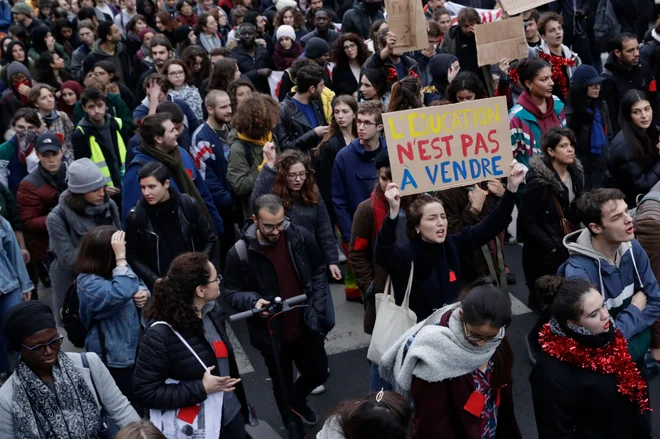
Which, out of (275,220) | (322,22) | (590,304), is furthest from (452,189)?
(322,22)

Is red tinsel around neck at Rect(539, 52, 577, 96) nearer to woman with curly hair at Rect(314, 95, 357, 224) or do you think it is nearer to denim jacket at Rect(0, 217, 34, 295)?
woman with curly hair at Rect(314, 95, 357, 224)

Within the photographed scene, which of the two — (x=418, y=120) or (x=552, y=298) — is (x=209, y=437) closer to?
(x=552, y=298)

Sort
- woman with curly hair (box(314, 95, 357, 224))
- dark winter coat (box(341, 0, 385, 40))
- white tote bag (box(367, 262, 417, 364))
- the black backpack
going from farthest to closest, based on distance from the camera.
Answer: dark winter coat (box(341, 0, 385, 40)), woman with curly hair (box(314, 95, 357, 224)), the black backpack, white tote bag (box(367, 262, 417, 364))

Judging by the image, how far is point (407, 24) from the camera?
8664mm

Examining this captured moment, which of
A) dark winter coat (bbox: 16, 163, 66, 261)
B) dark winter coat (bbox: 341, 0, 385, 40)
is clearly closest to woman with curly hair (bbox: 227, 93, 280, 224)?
dark winter coat (bbox: 16, 163, 66, 261)

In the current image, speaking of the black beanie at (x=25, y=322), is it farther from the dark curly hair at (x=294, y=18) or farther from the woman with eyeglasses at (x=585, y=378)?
the dark curly hair at (x=294, y=18)

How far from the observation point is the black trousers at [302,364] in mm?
5383

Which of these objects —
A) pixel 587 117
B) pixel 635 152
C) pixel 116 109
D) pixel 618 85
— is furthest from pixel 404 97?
pixel 116 109

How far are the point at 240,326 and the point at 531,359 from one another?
2560 millimetres

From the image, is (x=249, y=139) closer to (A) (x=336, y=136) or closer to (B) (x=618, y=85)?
(A) (x=336, y=136)

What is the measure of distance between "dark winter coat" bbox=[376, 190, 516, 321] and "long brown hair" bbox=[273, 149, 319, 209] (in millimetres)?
1463

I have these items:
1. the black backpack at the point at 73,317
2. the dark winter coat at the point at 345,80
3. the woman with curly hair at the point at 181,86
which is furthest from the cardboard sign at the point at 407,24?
the black backpack at the point at 73,317

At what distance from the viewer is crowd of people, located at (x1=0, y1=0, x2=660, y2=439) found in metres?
3.85

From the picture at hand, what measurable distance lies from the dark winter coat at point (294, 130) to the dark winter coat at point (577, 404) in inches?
164
